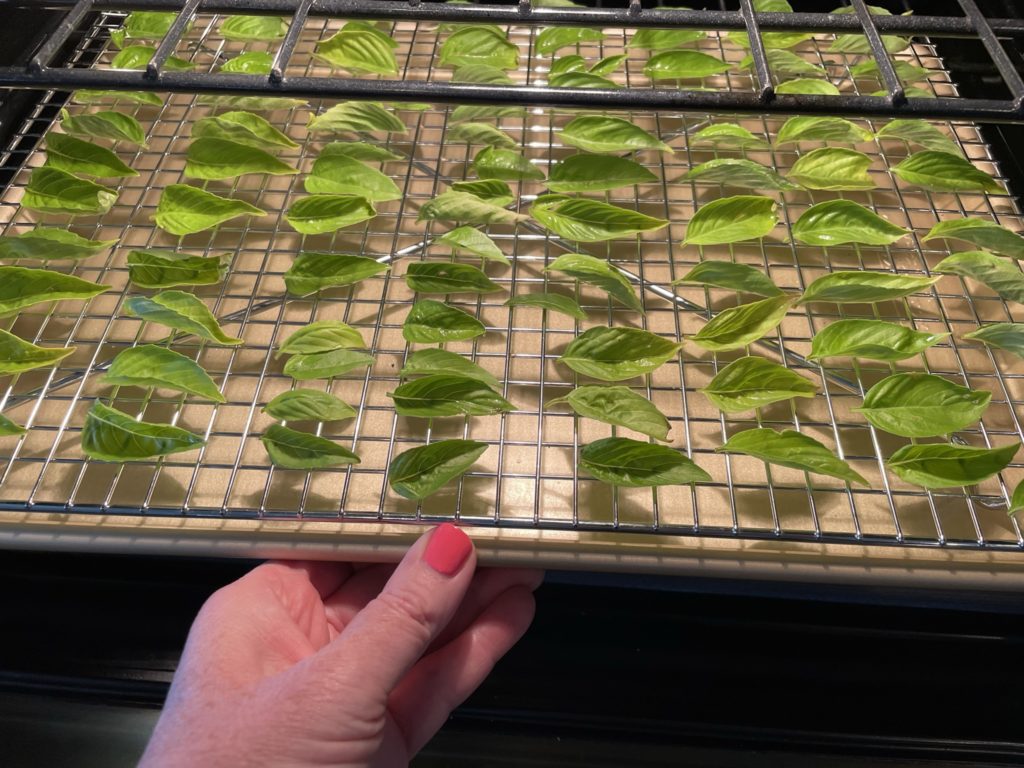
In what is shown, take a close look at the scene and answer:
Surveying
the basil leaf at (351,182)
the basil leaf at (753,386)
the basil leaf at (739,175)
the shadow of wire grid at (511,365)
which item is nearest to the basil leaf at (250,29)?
the shadow of wire grid at (511,365)

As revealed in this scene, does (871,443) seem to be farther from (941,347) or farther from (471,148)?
(471,148)

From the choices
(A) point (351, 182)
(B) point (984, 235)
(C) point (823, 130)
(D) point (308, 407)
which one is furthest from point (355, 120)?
(B) point (984, 235)

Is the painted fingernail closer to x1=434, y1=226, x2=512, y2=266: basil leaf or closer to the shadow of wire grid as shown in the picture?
the shadow of wire grid

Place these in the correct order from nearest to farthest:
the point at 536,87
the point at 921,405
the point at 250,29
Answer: the point at 536,87 → the point at 921,405 → the point at 250,29

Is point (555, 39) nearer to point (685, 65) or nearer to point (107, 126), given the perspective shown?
point (685, 65)

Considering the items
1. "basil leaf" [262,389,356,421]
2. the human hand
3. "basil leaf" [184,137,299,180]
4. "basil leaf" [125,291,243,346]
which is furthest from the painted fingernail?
"basil leaf" [184,137,299,180]

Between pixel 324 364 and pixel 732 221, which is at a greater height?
pixel 732 221

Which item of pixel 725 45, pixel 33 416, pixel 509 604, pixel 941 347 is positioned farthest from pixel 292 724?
pixel 725 45
